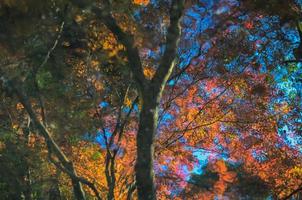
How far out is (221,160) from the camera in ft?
46.9

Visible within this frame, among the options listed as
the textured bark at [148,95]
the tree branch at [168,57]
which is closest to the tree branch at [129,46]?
the textured bark at [148,95]

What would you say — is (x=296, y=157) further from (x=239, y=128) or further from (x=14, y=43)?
(x=14, y=43)

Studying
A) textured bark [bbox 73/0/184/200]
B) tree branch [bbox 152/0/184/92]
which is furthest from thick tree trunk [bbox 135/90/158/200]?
tree branch [bbox 152/0/184/92]

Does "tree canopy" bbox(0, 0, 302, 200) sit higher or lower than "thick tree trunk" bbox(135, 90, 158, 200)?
higher

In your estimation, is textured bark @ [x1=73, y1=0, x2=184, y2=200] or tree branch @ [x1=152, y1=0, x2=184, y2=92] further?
tree branch @ [x1=152, y1=0, x2=184, y2=92]

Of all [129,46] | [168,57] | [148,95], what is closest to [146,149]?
[148,95]

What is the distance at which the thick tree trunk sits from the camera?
24.5 feet

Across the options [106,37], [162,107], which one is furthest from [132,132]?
[106,37]

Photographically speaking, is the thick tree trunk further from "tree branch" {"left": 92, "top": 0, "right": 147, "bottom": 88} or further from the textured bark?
"tree branch" {"left": 92, "top": 0, "right": 147, "bottom": 88}

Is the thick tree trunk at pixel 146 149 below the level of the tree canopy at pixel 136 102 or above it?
below

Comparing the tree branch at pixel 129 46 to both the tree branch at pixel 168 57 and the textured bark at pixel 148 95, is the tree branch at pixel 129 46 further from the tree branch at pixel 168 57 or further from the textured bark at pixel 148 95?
the tree branch at pixel 168 57

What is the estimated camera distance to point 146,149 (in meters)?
7.54

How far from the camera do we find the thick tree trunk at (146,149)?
24.5 feet

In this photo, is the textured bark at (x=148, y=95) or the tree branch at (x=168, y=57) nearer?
the textured bark at (x=148, y=95)
